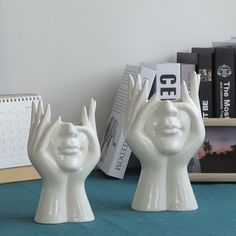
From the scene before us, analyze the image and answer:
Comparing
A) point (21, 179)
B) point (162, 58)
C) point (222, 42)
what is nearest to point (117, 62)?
point (162, 58)

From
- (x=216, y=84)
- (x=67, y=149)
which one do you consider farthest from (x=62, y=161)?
(x=216, y=84)

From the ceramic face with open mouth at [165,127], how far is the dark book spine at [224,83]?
13.2 inches

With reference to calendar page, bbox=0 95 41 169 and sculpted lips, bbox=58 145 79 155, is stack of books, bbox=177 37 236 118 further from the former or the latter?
sculpted lips, bbox=58 145 79 155

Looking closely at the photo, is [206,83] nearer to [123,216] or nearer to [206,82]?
[206,82]

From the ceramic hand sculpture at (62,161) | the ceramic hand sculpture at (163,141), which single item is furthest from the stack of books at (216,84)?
the ceramic hand sculpture at (62,161)

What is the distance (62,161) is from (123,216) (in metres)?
0.14

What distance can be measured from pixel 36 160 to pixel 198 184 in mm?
439

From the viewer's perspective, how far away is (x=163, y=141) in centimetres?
113

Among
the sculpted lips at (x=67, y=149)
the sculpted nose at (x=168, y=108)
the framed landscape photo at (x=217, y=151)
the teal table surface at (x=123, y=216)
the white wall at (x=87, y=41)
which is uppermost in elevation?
the white wall at (x=87, y=41)

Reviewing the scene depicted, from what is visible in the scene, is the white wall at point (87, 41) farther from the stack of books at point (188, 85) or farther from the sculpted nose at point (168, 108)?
the sculpted nose at point (168, 108)

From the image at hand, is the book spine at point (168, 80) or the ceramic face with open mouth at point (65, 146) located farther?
the book spine at point (168, 80)

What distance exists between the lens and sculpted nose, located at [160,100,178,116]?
112cm

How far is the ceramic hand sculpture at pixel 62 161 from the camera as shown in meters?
1.07

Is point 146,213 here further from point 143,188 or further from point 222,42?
point 222,42
